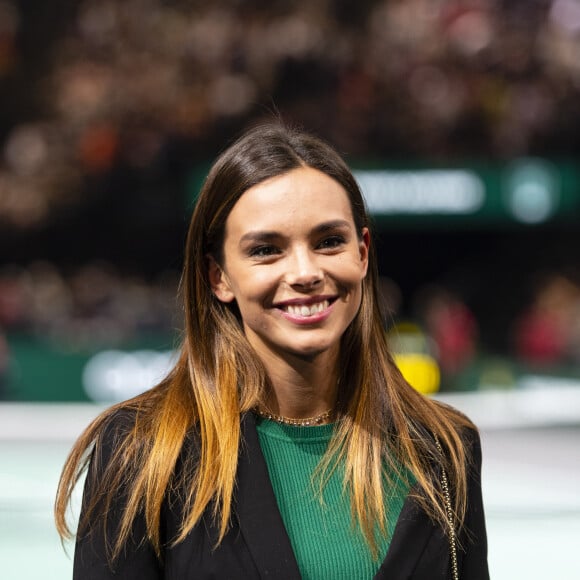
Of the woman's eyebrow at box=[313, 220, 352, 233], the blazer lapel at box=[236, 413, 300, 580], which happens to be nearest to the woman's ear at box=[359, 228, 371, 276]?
the woman's eyebrow at box=[313, 220, 352, 233]

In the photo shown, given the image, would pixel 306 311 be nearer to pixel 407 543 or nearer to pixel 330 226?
pixel 330 226

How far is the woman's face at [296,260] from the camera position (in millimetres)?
1603

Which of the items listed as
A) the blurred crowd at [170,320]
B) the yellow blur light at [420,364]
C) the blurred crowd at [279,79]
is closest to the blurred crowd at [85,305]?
the blurred crowd at [170,320]

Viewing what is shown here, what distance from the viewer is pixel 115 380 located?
27.4 ft

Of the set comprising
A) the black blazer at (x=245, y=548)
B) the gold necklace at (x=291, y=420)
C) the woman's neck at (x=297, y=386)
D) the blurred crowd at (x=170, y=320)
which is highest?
the blurred crowd at (x=170, y=320)

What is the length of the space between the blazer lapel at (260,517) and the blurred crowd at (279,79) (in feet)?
28.1

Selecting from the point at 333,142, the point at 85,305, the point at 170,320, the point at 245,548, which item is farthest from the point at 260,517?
the point at 85,305

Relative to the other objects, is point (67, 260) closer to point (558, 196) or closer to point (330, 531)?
point (558, 196)

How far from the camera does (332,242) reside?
1.64 metres

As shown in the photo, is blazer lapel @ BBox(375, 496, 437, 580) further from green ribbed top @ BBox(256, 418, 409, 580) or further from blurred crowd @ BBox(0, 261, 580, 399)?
blurred crowd @ BBox(0, 261, 580, 399)

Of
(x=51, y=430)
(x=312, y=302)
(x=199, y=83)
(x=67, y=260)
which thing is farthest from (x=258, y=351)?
(x=199, y=83)

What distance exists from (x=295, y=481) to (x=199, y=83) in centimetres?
952

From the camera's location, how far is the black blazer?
1512 mm

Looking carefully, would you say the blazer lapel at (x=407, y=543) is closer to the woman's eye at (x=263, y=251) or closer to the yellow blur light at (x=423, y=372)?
the woman's eye at (x=263, y=251)
